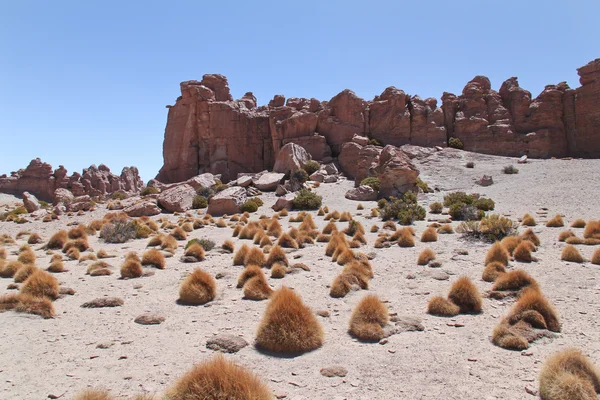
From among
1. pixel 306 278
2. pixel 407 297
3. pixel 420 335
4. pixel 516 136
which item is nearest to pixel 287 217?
pixel 306 278

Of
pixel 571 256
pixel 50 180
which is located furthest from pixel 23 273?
pixel 50 180

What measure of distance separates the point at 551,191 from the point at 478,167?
474 inches

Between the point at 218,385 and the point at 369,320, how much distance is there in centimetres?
366

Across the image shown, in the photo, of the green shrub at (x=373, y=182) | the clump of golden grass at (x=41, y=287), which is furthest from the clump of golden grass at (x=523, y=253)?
the green shrub at (x=373, y=182)

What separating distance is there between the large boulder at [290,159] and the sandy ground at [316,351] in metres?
26.7

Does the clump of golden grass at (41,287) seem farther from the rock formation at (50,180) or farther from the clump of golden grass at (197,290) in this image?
the rock formation at (50,180)

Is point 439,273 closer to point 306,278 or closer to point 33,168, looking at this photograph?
point 306,278

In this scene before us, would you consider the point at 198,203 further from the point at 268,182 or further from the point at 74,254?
the point at 74,254

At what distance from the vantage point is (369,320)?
734 centimetres

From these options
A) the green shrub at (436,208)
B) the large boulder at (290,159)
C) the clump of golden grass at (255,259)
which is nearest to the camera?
the clump of golden grass at (255,259)

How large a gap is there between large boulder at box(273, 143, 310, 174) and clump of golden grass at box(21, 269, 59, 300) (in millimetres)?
30858

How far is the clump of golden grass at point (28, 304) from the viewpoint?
26.9 feet

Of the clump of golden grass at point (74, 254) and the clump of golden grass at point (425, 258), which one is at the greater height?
the clump of golden grass at point (74, 254)

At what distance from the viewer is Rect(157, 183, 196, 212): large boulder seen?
103 ft
